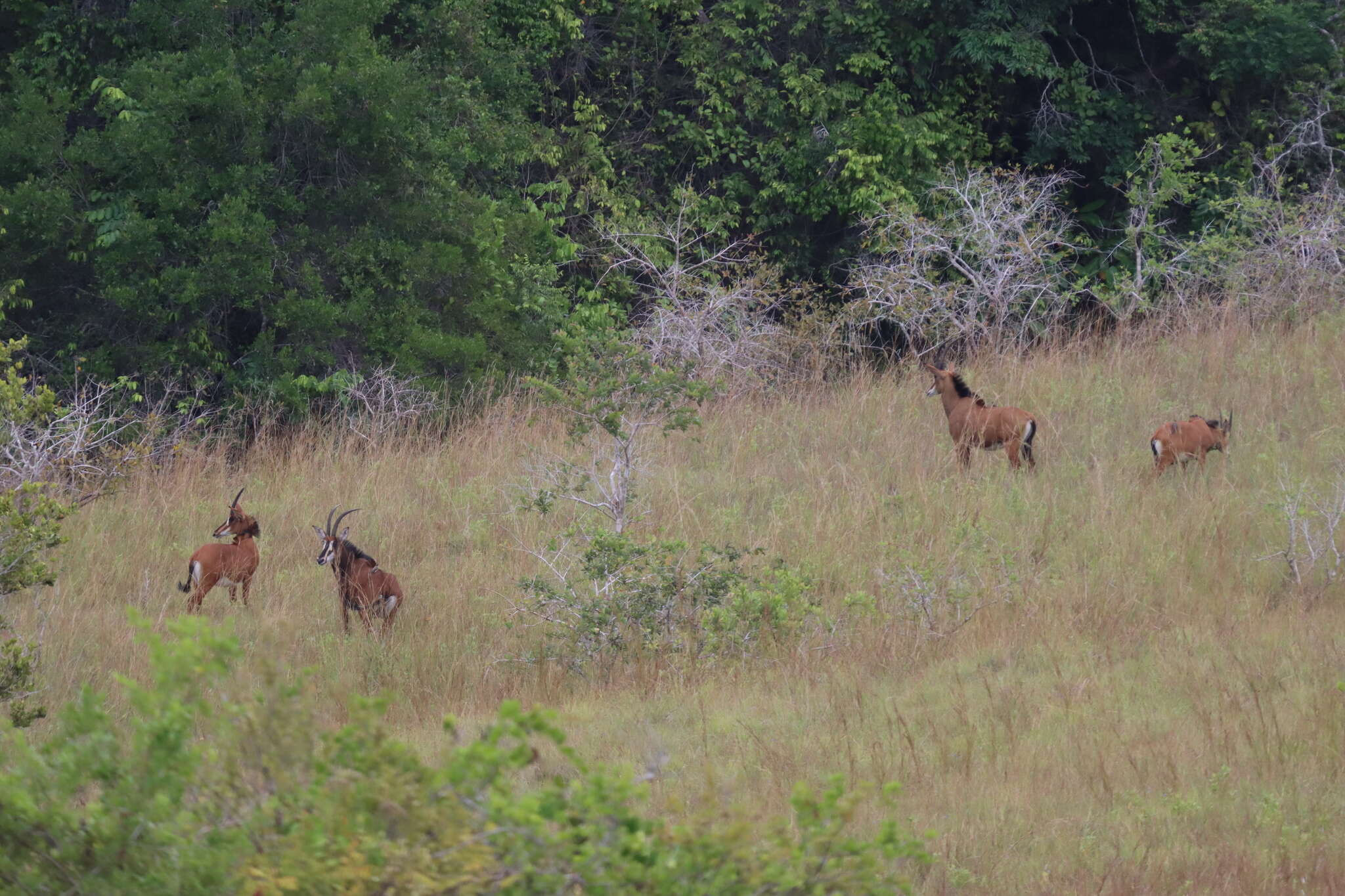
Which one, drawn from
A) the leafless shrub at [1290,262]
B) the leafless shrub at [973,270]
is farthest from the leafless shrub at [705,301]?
the leafless shrub at [1290,262]

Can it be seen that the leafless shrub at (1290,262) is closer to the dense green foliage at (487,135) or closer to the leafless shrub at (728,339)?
the dense green foliage at (487,135)

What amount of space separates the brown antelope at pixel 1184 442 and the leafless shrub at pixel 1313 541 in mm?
1048

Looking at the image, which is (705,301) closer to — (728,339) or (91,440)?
(728,339)

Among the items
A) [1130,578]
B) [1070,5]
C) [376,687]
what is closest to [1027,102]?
[1070,5]

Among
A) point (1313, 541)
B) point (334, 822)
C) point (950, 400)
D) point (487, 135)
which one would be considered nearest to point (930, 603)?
point (1313, 541)

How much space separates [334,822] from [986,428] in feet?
24.7

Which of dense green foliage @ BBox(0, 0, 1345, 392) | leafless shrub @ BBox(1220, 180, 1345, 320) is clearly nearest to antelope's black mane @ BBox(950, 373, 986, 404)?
leafless shrub @ BBox(1220, 180, 1345, 320)

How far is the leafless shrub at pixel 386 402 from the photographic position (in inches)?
489

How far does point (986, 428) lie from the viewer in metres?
9.43

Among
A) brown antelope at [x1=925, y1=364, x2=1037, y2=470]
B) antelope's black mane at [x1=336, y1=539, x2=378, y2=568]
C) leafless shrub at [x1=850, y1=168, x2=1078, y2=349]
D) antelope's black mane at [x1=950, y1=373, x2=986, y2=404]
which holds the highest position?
leafless shrub at [x1=850, y1=168, x2=1078, y2=349]

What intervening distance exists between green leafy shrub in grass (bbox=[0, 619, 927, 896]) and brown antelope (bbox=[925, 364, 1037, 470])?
690cm

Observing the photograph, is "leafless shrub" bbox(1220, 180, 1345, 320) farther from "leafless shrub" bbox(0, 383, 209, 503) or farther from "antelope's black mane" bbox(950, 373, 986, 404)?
"leafless shrub" bbox(0, 383, 209, 503)

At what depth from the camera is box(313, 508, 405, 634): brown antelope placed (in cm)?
732

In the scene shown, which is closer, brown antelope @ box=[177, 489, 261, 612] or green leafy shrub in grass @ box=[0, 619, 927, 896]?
green leafy shrub in grass @ box=[0, 619, 927, 896]
